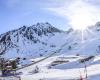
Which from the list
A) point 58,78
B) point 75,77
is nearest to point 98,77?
point 75,77

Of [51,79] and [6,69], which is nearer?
[51,79]

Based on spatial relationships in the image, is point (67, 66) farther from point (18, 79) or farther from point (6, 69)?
point (18, 79)

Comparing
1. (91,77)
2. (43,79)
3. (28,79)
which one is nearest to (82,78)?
(91,77)

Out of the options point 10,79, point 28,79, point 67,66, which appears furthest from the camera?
point 67,66

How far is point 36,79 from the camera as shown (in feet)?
167

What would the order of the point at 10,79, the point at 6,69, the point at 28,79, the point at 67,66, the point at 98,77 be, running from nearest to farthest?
the point at 98,77 → the point at 28,79 → the point at 10,79 → the point at 6,69 → the point at 67,66

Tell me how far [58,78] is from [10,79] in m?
13.9

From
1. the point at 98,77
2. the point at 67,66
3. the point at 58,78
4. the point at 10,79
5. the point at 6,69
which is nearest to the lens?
the point at 98,77

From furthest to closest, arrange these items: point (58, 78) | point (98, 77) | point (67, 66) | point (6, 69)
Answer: point (67, 66)
point (6, 69)
point (58, 78)
point (98, 77)

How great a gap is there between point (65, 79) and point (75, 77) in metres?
1.81

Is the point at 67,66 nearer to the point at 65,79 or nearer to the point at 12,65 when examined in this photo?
the point at 12,65

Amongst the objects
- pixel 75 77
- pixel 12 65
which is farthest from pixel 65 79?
pixel 12 65

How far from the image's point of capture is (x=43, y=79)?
49.9m

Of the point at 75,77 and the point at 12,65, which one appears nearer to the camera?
the point at 75,77
